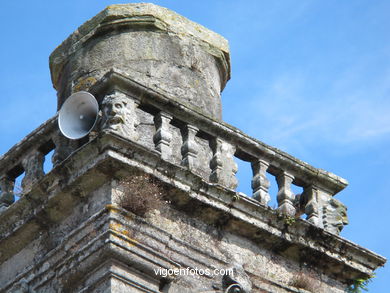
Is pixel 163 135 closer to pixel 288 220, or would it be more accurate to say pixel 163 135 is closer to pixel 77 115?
pixel 77 115

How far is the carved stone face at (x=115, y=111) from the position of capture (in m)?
11.6

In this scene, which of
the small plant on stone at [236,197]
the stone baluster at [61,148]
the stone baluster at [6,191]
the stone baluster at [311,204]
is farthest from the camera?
the stone baluster at [311,204]

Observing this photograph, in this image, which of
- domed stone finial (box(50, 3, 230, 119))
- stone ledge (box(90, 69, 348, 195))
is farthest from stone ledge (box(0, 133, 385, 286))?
domed stone finial (box(50, 3, 230, 119))

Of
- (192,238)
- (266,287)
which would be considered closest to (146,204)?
(192,238)

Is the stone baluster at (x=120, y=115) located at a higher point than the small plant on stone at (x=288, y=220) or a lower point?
lower

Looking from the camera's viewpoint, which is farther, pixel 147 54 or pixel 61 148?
pixel 147 54

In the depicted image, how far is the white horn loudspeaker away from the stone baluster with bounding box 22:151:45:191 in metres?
0.57

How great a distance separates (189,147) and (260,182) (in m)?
0.85

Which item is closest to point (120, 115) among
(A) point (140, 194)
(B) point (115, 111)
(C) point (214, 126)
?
(B) point (115, 111)

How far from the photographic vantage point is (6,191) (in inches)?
501

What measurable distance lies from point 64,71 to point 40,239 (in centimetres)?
258

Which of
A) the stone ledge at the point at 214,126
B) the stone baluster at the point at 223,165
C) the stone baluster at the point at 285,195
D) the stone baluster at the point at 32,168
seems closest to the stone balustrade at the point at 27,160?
the stone baluster at the point at 32,168

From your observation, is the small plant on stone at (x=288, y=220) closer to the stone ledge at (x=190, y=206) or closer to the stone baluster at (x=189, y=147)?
the stone ledge at (x=190, y=206)

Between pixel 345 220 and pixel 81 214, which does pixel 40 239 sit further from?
pixel 345 220
